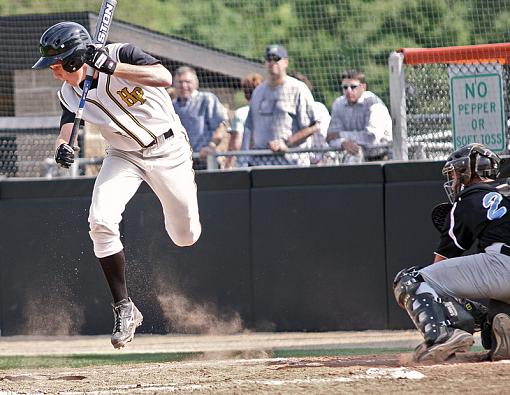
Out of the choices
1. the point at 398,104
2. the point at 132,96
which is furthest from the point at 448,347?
the point at 398,104

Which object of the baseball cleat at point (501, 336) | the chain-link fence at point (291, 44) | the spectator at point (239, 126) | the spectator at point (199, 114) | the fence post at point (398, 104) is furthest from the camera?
the spectator at point (239, 126)

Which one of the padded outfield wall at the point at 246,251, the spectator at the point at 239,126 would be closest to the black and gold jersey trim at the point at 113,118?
the padded outfield wall at the point at 246,251

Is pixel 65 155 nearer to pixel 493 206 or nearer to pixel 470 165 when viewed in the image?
pixel 470 165

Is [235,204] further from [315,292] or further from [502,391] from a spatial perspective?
[502,391]

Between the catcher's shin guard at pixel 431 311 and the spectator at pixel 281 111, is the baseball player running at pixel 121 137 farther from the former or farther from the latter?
the spectator at pixel 281 111

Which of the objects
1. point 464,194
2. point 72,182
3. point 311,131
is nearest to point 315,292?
point 311,131

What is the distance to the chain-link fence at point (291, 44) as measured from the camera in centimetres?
933

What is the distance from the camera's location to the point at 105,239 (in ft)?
21.3

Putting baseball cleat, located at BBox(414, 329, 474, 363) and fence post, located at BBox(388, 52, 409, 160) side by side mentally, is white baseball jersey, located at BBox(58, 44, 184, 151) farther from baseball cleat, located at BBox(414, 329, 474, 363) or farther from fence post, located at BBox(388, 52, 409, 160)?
fence post, located at BBox(388, 52, 409, 160)

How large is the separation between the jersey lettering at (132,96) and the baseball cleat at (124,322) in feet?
4.08

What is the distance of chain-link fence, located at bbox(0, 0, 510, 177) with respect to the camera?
9.33 metres

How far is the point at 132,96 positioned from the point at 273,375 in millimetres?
2070

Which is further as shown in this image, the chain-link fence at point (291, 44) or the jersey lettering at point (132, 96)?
the chain-link fence at point (291, 44)

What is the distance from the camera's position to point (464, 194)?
19.2 ft
